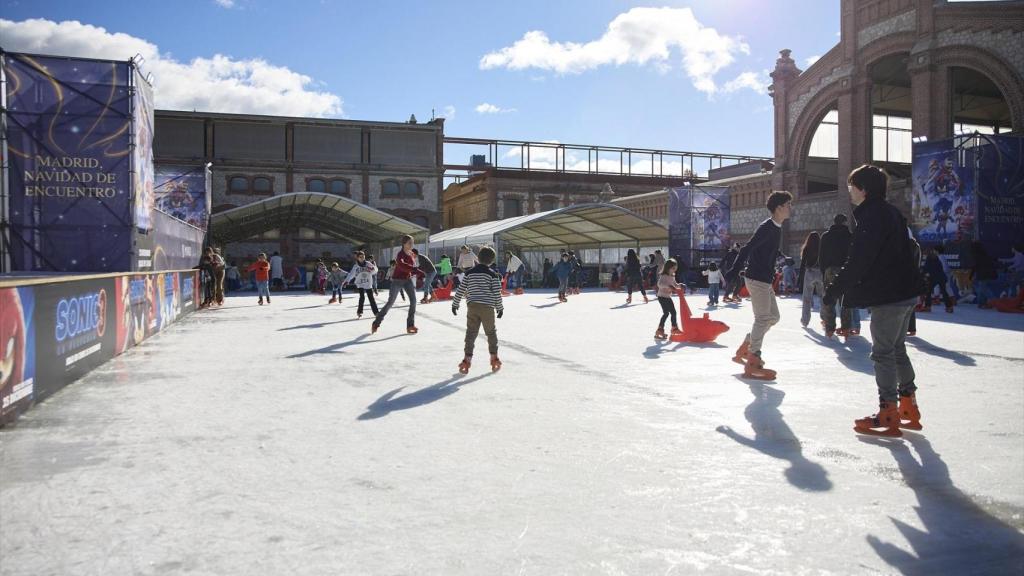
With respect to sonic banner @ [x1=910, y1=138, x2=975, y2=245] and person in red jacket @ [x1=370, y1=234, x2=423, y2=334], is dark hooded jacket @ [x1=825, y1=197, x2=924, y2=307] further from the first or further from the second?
sonic banner @ [x1=910, y1=138, x2=975, y2=245]

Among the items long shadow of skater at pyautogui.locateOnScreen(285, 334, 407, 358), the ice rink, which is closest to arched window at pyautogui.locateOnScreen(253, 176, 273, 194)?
long shadow of skater at pyautogui.locateOnScreen(285, 334, 407, 358)

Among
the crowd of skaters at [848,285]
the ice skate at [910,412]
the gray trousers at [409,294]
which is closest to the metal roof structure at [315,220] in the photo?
the gray trousers at [409,294]

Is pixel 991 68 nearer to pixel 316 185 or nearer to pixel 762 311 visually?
pixel 762 311

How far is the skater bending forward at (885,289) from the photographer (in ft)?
15.8

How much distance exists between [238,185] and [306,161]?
14.3 ft

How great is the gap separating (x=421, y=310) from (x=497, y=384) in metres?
11.8

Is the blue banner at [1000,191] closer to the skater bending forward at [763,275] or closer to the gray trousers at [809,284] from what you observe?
the gray trousers at [809,284]

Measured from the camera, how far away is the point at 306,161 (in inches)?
1752

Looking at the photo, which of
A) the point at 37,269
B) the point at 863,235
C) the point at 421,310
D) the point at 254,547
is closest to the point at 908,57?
the point at 421,310

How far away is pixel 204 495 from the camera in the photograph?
11.6 feet

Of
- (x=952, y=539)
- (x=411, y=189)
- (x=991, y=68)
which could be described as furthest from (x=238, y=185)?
(x=952, y=539)

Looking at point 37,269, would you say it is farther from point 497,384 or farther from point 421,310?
point 497,384

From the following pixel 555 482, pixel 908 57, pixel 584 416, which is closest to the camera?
pixel 555 482

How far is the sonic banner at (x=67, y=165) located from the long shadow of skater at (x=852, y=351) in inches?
506
